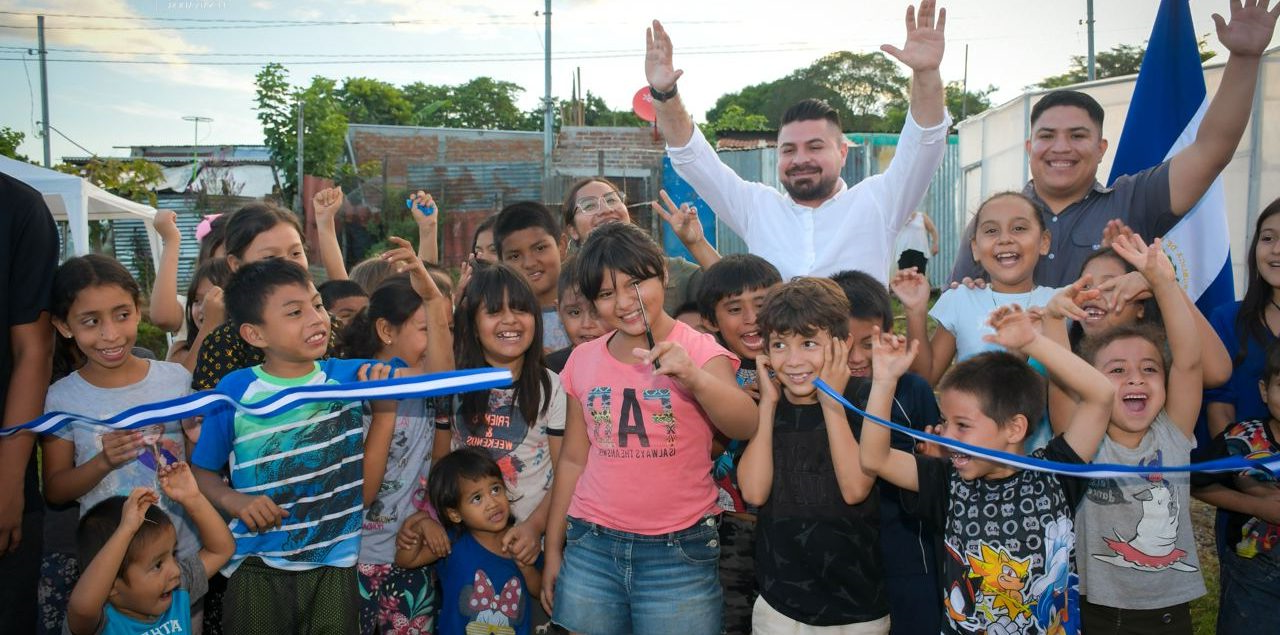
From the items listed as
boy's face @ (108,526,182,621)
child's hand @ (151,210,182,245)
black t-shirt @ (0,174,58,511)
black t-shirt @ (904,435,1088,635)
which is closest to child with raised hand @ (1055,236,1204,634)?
black t-shirt @ (904,435,1088,635)

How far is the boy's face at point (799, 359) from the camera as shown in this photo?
2.81m

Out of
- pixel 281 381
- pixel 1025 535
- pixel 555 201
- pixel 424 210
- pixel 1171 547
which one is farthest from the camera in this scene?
pixel 555 201

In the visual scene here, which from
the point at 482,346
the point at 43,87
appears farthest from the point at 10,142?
the point at 482,346

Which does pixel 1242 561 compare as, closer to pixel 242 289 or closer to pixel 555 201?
pixel 242 289

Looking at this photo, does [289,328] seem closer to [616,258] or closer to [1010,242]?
[616,258]

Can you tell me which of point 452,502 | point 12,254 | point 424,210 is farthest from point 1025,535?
point 12,254

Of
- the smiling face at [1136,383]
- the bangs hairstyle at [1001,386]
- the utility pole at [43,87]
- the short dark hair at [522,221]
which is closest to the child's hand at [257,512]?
the short dark hair at [522,221]

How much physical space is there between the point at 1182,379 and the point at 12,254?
390 centimetres

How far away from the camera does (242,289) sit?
3.13 m

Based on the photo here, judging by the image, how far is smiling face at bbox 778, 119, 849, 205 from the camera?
14.2ft

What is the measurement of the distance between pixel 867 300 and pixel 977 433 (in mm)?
723

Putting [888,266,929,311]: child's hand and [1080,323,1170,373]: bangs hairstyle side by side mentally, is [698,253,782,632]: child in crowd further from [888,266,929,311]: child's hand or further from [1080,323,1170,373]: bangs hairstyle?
[1080,323,1170,373]: bangs hairstyle

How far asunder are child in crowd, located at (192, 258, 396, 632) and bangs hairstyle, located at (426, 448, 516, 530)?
28 cm

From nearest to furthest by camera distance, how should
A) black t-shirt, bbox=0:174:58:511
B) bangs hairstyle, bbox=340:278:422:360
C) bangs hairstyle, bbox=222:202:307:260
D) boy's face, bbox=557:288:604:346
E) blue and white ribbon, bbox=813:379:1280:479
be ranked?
blue and white ribbon, bbox=813:379:1280:479 → black t-shirt, bbox=0:174:58:511 → bangs hairstyle, bbox=340:278:422:360 → boy's face, bbox=557:288:604:346 → bangs hairstyle, bbox=222:202:307:260
